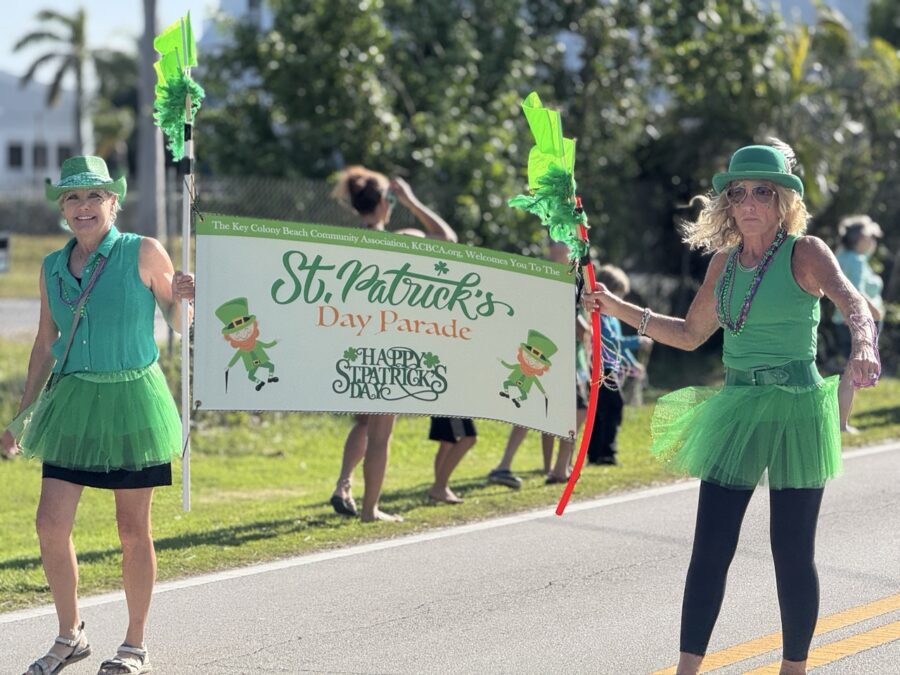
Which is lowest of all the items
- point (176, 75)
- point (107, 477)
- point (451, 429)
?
point (451, 429)

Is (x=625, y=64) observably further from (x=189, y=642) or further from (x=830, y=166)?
(x=189, y=642)

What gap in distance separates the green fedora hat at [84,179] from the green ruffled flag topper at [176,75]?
2.51ft

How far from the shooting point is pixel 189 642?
19.5 ft

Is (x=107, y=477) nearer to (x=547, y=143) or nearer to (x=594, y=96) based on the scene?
(x=547, y=143)

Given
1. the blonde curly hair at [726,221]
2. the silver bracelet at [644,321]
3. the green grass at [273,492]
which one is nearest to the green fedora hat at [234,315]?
the green grass at [273,492]

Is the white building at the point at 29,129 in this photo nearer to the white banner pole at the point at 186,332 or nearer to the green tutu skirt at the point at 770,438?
the white banner pole at the point at 186,332

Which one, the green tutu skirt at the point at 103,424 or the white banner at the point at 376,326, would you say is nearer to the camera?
the green tutu skirt at the point at 103,424

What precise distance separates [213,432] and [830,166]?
8.29 m

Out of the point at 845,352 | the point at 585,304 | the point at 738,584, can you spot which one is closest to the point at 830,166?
the point at 845,352

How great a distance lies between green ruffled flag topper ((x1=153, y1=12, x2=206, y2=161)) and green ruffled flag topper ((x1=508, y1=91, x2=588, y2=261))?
149 centimetres

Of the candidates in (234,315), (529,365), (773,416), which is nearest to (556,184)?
(529,365)

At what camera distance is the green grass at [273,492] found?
7.62 m

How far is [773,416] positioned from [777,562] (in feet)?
1.66

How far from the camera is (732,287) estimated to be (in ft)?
16.6
